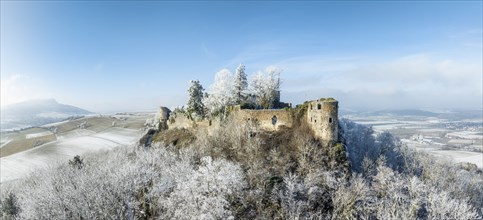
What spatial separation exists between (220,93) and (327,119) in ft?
76.4

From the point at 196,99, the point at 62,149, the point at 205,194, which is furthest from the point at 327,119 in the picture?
the point at 62,149

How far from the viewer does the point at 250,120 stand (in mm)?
50531

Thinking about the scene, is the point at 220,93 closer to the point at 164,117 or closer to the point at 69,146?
the point at 164,117

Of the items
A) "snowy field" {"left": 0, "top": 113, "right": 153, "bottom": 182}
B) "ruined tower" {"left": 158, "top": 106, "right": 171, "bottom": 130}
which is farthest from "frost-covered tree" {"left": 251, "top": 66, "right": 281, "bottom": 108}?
"snowy field" {"left": 0, "top": 113, "right": 153, "bottom": 182}

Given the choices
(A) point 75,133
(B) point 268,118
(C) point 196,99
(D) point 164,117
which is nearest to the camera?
(B) point 268,118

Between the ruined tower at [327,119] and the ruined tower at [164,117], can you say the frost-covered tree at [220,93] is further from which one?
the ruined tower at [327,119]

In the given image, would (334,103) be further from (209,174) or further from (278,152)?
(209,174)

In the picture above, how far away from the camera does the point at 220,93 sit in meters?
60.1

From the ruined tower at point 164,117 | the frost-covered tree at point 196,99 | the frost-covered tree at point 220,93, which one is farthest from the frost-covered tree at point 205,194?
the ruined tower at point 164,117

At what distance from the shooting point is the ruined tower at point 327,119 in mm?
43969

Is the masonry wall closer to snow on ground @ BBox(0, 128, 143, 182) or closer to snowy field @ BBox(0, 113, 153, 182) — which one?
snowy field @ BBox(0, 113, 153, 182)

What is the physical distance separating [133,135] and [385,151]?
10714cm

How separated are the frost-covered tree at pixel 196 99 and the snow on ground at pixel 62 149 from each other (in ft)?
134

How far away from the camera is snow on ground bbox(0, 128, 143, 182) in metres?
93.9
